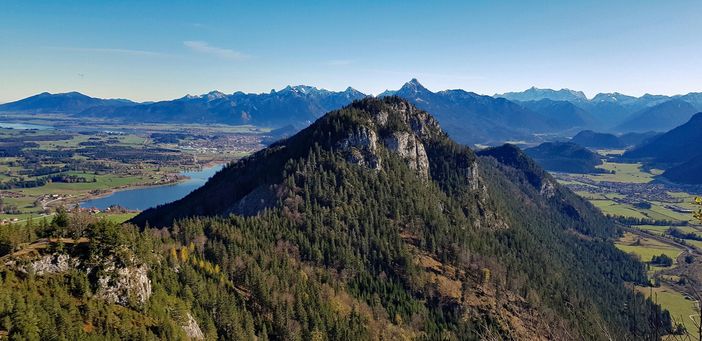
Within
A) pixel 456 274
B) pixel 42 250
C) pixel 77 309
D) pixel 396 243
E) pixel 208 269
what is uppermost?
pixel 42 250

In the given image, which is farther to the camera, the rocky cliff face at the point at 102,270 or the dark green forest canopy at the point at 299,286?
the dark green forest canopy at the point at 299,286

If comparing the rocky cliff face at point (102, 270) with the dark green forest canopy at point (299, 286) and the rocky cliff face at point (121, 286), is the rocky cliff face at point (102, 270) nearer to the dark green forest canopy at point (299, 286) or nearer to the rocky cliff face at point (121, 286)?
the rocky cliff face at point (121, 286)

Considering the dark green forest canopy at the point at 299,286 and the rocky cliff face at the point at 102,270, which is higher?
the rocky cliff face at the point at 102,270

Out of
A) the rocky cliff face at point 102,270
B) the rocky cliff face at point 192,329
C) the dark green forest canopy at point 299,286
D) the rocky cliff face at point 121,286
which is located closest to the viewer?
the rocky cliff face at point 102,270

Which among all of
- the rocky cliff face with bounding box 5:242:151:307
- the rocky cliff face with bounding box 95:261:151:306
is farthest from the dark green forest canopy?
the rocky cliff face with bounding box 95:261:151:306

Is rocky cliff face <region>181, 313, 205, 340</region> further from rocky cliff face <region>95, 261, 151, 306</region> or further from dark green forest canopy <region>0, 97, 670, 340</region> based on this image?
rocky cliff face <region>95, 261, 151, 306</region>

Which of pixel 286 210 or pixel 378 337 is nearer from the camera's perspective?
pixel 378 337

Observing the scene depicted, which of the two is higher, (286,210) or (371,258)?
(286,210)

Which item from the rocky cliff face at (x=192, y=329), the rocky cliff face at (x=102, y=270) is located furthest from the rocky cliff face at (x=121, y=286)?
the rocky cliff face at (x=192, y=329)

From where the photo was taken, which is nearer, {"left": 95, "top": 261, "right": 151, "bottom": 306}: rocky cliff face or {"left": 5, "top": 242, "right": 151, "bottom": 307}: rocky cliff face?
{"left": 5, "top": 242, "right": 151, "bottom": 307}: rocky cliff face

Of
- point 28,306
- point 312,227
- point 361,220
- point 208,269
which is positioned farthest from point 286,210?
point 28,306

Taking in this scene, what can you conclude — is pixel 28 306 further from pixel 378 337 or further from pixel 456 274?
pixel 456 274
